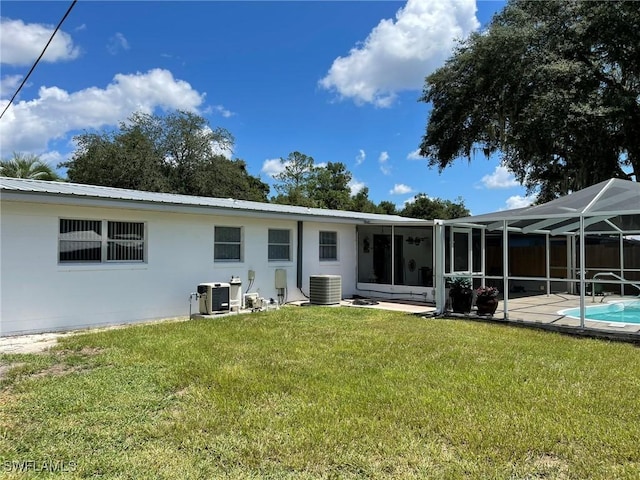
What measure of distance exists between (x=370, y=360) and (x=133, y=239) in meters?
6.19

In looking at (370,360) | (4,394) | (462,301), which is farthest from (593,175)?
(4,394)

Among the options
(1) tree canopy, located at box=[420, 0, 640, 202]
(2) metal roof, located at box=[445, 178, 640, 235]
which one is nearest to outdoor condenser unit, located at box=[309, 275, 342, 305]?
(2) metal roof, located at box=[445, 178, 640, 235]

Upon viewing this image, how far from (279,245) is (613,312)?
9.23 meters

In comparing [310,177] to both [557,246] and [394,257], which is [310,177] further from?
[394,257]

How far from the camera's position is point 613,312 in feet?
40.2

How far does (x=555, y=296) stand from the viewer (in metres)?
16.0

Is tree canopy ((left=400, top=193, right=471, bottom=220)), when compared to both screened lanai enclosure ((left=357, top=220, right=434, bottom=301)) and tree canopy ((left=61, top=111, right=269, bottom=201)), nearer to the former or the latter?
tree canopy ((left=61, top=111, right=269, bottom=201))

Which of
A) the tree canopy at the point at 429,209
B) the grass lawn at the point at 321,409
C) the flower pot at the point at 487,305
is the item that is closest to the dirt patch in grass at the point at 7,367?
the grass lawn at the point at 321,409

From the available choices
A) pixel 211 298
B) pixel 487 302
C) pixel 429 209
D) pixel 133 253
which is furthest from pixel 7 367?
pixel 429 209

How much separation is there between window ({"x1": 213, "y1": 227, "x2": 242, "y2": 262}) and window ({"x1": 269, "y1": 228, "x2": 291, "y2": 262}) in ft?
3.67

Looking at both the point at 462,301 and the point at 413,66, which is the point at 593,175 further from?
the point at 462,301

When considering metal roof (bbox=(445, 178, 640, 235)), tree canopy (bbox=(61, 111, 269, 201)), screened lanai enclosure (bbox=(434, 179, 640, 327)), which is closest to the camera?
metal roof (bbox=(445, 178, 640, 235))

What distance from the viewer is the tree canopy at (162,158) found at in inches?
1078

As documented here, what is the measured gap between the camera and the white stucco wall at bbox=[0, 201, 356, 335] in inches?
330
